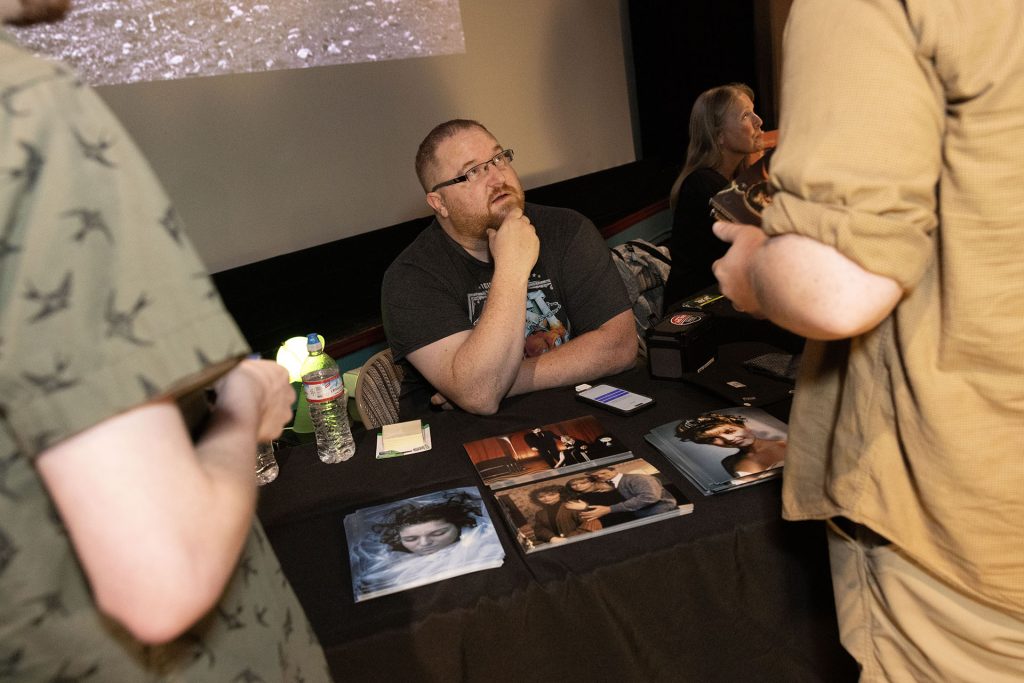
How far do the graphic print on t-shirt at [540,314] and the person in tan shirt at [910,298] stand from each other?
1.16 meters

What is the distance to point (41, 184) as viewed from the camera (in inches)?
18.0

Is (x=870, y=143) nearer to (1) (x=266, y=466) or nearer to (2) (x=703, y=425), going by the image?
(2) (x=703, y=425)

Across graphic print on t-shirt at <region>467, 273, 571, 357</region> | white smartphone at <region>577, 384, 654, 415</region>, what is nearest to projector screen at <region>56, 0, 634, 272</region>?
graphic print on t-shirt at <region>467, 273, 571, 357</region>

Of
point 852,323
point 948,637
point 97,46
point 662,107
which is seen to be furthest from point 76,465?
point 662,107

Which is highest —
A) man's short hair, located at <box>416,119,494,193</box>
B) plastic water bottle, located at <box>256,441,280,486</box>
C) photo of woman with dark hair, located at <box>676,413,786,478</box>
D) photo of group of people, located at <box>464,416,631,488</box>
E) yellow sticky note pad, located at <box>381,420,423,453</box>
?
man's short hair, located at <box>416,119,494,193</box>

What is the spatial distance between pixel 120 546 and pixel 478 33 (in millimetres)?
3596

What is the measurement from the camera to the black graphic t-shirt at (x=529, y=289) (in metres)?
2.04

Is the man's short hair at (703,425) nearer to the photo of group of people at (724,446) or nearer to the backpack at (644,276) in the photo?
the photo of group of people at (724,446)

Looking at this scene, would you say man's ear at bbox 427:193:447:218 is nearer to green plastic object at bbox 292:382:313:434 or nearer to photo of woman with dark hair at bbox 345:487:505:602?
green plastic object at bbox 292:382:313:434

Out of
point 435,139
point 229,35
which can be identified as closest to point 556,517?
point 435,139

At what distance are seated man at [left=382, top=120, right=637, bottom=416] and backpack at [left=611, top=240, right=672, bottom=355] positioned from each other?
2.85 feet

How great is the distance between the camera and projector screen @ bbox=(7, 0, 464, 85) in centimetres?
236

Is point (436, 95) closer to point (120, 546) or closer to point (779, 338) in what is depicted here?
point (779, 338)

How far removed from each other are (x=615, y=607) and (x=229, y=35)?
2531 millimetres
